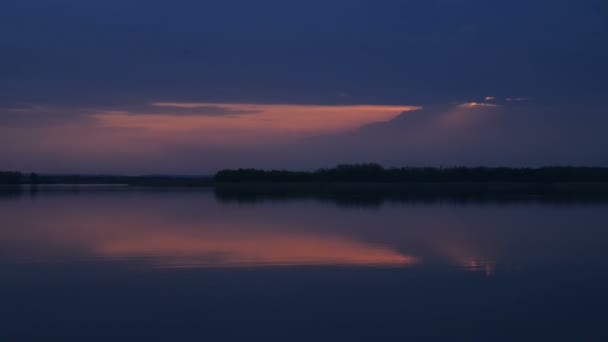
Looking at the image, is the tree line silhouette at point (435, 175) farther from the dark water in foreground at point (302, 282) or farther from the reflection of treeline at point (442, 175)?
the dark water in foreground at point (302, 282)

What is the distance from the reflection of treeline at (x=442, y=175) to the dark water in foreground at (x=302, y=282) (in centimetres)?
2980

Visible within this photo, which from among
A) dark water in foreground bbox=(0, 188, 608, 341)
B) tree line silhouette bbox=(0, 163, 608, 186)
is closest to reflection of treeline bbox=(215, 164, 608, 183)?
tree line silhouette bbox=(0, 163, 608, 186)

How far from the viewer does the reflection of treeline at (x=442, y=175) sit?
4275 centimetres

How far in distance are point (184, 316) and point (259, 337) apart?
0.96 meters

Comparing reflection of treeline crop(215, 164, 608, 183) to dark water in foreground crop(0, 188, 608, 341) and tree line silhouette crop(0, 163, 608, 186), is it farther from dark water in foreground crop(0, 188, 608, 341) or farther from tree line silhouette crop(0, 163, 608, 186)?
dark water in foreground crop(0, 188, 608, 341)

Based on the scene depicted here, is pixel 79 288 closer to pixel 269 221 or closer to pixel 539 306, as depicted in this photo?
pixel 539 306

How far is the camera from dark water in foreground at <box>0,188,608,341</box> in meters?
5.51

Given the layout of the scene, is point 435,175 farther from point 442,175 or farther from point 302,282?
point 302,282

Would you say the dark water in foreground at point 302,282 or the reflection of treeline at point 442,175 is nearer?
the dark water in foreground at point 302,282

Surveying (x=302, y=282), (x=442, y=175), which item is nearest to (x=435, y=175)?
(x=442, y=175)

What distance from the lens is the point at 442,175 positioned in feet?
143

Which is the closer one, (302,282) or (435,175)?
(302,282)

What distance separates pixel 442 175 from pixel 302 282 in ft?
123

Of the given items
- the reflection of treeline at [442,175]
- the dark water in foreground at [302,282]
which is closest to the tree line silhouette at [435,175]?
the reflection of treeline at [442,175]
